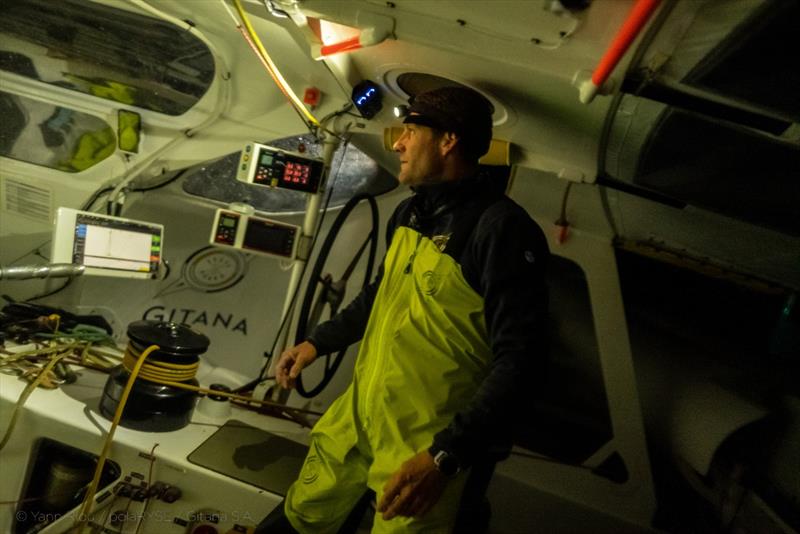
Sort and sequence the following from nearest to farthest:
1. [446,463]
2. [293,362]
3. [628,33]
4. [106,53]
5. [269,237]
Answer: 1. [628,33]
2. [446,463]
3. [293,362]
4. [269,237]
5. [106,53]

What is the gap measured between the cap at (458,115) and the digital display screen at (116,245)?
187 centimetres

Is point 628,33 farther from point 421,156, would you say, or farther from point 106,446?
point 106,446

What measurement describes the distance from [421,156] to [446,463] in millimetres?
905

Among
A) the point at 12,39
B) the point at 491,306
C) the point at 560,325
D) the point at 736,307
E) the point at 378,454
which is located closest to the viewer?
the point at 491,306

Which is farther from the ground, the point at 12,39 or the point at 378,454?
the point at 12,39

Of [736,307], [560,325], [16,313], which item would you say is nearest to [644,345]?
[560,325]

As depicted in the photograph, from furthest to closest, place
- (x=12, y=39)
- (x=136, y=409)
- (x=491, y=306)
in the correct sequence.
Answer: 1. (x=12, y=39)
2. (x=136, y=409)
3. (x=491, y=306)

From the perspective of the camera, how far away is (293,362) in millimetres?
1851

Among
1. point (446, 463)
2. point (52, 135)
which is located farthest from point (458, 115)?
point (52, 135)

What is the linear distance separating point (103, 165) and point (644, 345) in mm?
3746

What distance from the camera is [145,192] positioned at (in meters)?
3.62

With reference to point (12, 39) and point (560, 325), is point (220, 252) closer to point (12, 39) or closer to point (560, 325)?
point (12, 39)

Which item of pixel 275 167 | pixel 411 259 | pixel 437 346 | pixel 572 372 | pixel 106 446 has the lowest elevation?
pixel 106 446

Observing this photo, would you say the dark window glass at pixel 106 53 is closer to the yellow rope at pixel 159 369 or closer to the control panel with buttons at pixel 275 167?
the control panel with buttons at pixel 275 167
